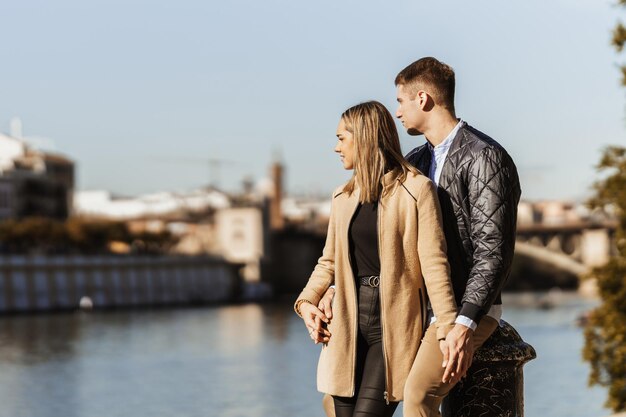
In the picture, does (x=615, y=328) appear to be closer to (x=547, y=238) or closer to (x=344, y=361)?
(x=344, y=361)

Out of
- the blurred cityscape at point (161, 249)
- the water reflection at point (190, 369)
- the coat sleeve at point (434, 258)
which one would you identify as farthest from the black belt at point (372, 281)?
the blurred cityscape at point (161, 249)

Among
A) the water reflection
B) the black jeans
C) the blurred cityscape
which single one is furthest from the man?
the blurred cityscape

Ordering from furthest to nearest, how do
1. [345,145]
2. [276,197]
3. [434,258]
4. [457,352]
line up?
[276,197] < [345,145] < [434,258] < [457,352]

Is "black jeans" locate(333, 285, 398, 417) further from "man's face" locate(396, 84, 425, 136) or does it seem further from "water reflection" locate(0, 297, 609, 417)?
"water reflection" locate(0, 297, 609, 417)

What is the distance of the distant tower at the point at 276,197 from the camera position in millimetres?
105625

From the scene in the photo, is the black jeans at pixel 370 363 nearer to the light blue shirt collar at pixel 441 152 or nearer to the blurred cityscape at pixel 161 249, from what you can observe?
the light blue shirt collar at pixel 441 152

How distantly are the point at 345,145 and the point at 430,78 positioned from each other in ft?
0.94

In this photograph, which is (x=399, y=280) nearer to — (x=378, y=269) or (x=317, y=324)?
(x=378, y=269)

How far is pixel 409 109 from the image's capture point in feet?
12.1

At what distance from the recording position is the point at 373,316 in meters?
3.59

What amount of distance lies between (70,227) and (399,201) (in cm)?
8082

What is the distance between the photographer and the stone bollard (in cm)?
369

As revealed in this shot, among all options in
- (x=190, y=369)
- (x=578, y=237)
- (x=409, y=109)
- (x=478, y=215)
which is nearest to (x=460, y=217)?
(x=478, y=215)

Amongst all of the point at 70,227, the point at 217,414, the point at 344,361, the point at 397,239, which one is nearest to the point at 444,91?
the point at 397,239
